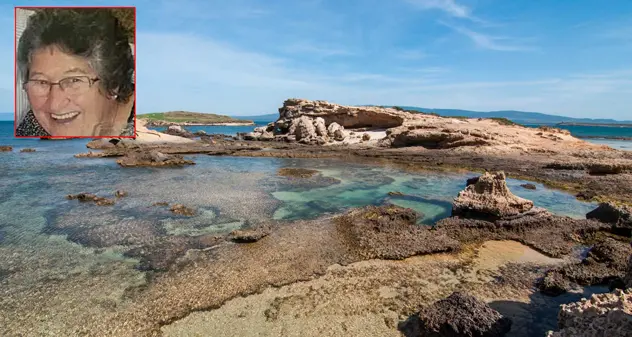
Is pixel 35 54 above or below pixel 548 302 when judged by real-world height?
above

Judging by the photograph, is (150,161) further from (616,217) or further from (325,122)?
(325,122)

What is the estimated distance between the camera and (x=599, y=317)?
15.3 feet

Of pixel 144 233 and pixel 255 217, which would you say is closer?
pixel 144 233

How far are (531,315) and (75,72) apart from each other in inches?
463

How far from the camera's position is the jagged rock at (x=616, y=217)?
1144 cm

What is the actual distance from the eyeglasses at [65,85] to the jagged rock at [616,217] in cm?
1672

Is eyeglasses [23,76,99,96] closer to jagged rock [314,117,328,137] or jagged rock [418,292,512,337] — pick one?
jagged rock [418,292,512,337]

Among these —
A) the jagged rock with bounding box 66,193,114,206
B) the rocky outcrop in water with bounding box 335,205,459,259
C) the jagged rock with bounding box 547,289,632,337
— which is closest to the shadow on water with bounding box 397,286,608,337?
the jagged rock with bounding box 547,289,632,337

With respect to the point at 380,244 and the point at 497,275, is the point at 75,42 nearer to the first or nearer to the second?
the point at 380,244

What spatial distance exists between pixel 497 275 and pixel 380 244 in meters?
3.17

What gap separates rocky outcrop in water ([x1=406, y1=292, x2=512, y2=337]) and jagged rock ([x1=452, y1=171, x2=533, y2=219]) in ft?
21.6

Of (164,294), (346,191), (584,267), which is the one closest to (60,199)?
(164,294)

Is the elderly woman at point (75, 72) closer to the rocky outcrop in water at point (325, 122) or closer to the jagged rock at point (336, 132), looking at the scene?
the rocky outcrop in water at point (325, 122)

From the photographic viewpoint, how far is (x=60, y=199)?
15641 millimetres
